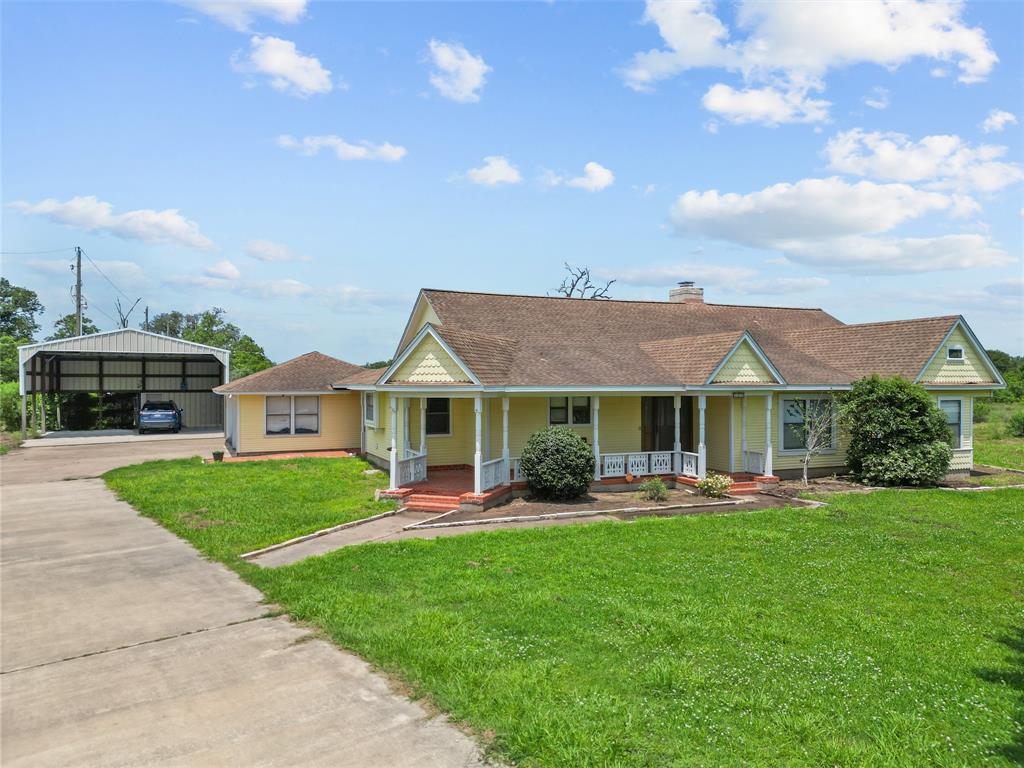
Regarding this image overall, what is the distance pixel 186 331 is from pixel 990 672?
4190 inches

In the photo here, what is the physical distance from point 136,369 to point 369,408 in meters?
24.0

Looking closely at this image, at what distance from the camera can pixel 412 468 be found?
56.4ft

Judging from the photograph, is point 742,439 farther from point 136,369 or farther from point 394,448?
point 136,369

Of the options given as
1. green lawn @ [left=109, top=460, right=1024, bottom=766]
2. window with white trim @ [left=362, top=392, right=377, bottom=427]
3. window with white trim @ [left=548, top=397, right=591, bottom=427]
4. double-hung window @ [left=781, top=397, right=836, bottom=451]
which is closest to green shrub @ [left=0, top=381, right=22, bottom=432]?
window with white trim @ [left=362, top=392, right=377, bottom=427]

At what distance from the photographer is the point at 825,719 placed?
5281 millimetres

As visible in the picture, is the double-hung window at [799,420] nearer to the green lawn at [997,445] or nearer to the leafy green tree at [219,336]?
the green lawn at [997,445]

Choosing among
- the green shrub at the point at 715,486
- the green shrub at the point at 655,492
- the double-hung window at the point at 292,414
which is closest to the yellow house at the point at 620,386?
the double-hung window at the point at 292,414

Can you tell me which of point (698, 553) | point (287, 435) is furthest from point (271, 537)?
point (287, 435)

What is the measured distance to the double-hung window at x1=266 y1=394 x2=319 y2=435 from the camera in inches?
1021

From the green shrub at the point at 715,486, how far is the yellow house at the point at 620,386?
901 mm

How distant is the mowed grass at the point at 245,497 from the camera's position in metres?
12.5

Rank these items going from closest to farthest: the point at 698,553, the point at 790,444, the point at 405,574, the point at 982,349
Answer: the point at 405,574
the point at 698,553
the point at 790,444
the point at 982,349

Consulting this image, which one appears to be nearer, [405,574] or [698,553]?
[405,574]

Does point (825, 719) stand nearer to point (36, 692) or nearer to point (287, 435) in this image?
point (36, 692)
